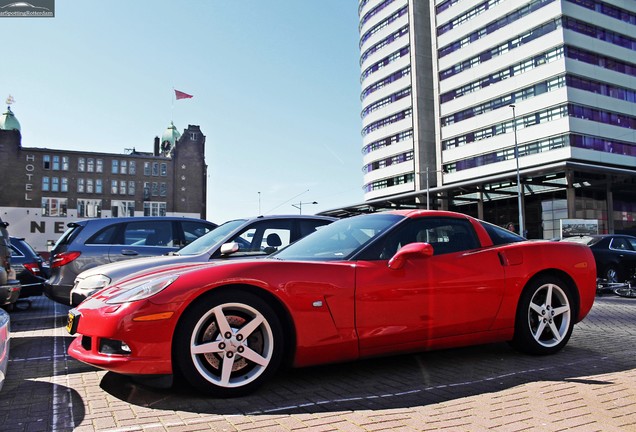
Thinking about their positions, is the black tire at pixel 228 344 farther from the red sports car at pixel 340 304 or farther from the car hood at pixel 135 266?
the car hood at pixel 135 266

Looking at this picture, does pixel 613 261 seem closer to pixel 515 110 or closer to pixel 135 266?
pixel 135 266

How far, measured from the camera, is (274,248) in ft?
21.1

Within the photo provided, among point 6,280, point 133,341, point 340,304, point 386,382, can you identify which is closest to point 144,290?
point 133,341

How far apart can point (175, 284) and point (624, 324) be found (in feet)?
21.1

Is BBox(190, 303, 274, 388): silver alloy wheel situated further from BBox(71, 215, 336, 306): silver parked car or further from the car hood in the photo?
the car hood

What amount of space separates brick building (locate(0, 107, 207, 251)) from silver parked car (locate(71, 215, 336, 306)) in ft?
263

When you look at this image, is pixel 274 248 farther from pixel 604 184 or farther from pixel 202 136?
pixel 202 136

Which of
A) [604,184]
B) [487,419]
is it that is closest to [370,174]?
[604,184]

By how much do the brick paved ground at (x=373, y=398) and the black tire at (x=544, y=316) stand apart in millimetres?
155

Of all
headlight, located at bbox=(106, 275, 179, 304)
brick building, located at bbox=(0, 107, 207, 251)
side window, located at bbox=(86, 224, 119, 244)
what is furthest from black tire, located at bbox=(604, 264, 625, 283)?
brick building, located at bbox=(0, 107, 207, 251)

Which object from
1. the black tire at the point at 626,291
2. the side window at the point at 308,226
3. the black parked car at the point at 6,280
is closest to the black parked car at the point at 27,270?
the black parked car at the point at 6,280

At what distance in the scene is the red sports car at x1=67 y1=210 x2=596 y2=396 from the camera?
10.9 ft
